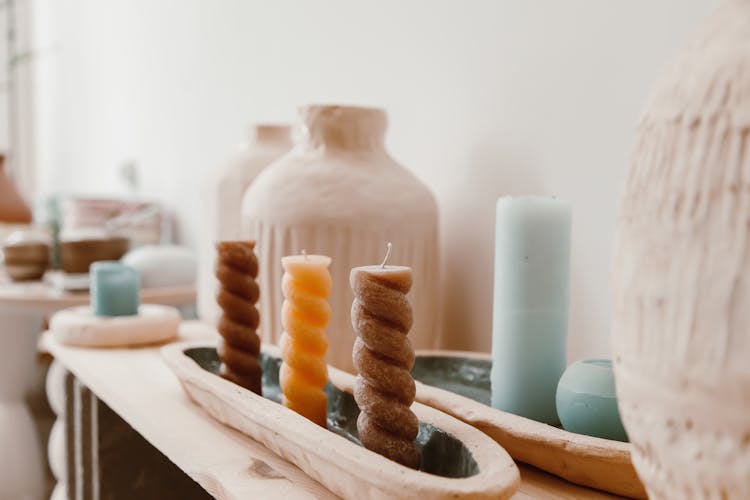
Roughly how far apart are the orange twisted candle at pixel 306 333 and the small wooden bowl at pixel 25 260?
2.92 feet

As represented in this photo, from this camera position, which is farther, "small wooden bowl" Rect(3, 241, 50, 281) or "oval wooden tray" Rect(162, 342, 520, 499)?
"small wooden bowl" Rect(3, 241, 50, 281)

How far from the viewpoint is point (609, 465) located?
1.56ft

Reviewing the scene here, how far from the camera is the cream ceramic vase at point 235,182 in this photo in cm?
103

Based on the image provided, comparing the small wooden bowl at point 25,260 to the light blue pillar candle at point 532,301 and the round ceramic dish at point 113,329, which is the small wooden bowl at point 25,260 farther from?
the light blue pillar candle at point 532,301

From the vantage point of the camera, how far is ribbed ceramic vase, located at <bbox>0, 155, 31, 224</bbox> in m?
1.81

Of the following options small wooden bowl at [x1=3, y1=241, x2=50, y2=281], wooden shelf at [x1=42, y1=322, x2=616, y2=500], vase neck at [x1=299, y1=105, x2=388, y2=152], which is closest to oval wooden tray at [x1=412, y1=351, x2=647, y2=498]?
wooden shelf at [x1=42, y1=322, x2=616, y2=500]

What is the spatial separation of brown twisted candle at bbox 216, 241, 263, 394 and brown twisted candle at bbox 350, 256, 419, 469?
0.22 m

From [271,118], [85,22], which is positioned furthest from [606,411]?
[85,22]

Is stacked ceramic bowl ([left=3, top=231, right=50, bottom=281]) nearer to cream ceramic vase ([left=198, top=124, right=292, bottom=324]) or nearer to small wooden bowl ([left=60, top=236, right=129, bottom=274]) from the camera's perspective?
small wooden bowl ([left=60, top=236, right=129, bottom=274])

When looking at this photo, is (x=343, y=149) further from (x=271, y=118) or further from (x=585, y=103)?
(x=271, y=118)

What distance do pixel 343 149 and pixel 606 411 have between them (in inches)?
16.6

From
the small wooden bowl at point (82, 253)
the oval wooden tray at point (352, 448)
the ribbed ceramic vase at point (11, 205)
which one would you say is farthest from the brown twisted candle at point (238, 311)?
the ribbed ceramic vase at point (11, 205)

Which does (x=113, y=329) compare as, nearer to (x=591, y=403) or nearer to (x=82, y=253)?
(x=82, y=253)

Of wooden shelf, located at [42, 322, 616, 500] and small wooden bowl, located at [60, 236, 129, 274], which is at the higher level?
small wooden bowl, located at [60, 236, 129, 274]
